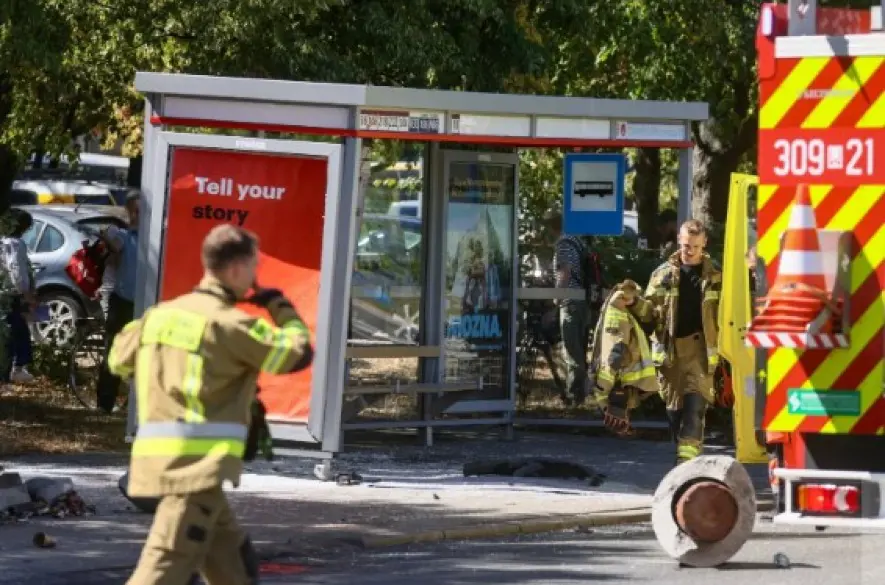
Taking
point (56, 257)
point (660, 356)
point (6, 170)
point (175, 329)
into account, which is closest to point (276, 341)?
point (175, 329)

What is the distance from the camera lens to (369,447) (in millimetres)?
14852

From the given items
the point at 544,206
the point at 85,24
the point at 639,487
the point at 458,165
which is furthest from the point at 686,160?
the point at 85,24

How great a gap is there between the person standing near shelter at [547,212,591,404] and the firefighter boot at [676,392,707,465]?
12.9 feet

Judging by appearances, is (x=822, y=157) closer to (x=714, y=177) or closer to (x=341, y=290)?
(x=341, y=290)

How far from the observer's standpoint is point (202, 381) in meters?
6.89

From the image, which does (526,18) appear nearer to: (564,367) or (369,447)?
(564,367)

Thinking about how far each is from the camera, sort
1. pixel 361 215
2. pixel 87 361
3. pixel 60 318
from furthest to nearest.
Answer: pixel 60 318 < pixel 87 361 < pixel 361 215

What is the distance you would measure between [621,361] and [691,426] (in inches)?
23.5

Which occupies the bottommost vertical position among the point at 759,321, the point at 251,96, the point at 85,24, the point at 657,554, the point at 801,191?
the point at 657,554

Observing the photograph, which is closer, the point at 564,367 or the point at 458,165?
the point at 458,165

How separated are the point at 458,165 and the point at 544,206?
3.86 meters

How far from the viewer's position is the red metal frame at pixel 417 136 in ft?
41.8

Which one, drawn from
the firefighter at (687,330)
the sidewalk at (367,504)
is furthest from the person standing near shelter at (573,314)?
the firefighter at (687,330)

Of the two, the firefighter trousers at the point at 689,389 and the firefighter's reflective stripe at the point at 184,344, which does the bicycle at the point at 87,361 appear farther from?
the firefighter's reflective stripe at the point at 184,344
